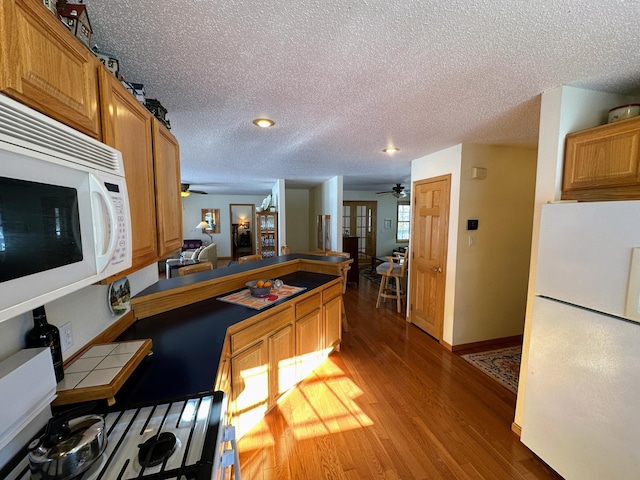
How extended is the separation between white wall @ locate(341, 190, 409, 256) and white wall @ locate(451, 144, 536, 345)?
5200 millimetres

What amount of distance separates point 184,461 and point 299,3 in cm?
153

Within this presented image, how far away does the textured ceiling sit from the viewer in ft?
3.34

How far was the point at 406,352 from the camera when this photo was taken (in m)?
2.97

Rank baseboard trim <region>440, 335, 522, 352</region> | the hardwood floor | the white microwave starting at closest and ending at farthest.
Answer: the white microwave → the hardwood floor → baseboard trim <region>440, 335, 522, 352</region>

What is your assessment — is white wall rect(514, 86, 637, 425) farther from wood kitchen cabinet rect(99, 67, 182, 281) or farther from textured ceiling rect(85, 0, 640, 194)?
wood kitchen cabinet rect(99, 67, 182, 281)

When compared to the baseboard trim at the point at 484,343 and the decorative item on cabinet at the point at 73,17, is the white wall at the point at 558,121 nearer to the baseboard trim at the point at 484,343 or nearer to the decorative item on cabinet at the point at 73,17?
the baseboard trim at the point at 484,343

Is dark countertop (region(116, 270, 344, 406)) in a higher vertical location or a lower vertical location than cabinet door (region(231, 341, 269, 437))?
higher

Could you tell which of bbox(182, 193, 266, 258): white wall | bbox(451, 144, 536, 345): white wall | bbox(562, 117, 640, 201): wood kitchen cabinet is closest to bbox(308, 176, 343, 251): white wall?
bbox(451, 144, 536, 345): white wall

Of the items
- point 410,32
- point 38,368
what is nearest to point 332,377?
point 38,368

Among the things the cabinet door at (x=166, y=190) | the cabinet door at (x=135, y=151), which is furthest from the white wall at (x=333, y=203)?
A: the cabinet door at (x=135, y=151)

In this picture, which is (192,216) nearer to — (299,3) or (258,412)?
(258,412)

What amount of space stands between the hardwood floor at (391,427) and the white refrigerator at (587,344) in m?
0.33

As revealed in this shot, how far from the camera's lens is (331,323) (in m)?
2.81

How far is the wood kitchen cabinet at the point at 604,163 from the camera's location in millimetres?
1361
